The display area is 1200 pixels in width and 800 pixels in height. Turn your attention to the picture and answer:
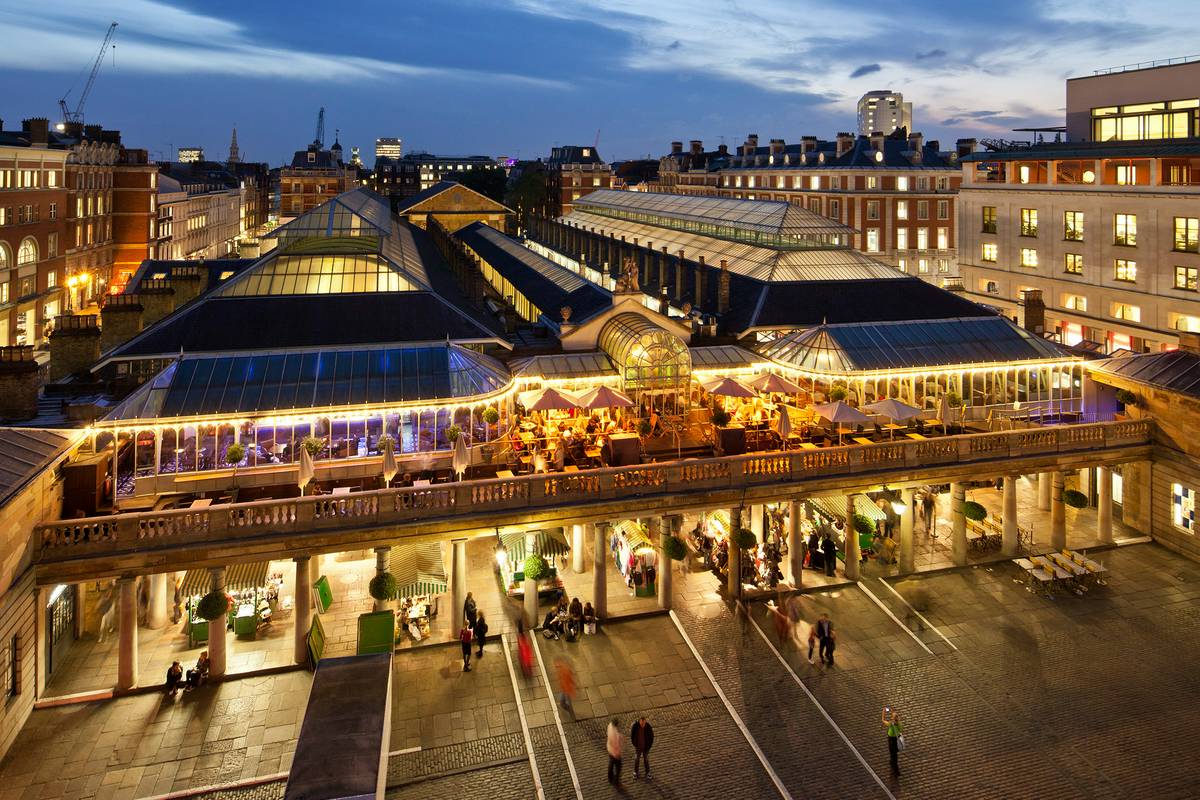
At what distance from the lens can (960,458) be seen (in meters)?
37.3

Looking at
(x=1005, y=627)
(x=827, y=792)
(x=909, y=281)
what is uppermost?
(x=909, y=281)

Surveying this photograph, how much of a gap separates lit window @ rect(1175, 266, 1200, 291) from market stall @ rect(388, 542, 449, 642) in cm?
6371

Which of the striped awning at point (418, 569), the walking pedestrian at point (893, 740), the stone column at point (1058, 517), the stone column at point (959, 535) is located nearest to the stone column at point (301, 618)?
the striped awning at point (418, 569)

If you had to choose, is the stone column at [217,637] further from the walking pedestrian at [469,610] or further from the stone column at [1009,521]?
the stone column at [1009,521]

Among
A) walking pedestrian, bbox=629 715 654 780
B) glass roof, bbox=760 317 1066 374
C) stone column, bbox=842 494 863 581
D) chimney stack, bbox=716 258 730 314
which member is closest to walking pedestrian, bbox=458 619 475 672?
walking pedestrian, bbox=629 715 654 780

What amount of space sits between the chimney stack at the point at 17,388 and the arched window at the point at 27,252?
191 ft

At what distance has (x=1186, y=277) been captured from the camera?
211 ft

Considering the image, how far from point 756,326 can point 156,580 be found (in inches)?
1372

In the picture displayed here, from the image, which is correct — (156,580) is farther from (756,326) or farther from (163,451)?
(756,326)

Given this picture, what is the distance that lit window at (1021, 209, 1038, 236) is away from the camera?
79588 millimetres

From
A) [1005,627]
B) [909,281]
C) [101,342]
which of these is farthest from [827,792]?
[101,342]

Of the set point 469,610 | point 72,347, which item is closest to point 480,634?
point 469,610

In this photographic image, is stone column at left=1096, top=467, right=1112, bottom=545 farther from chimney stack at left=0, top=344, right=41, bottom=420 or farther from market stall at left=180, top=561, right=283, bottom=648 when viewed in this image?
chimney stack at left=0, top=344, right=41, bottom=420

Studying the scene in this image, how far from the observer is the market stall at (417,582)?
1260 inches
